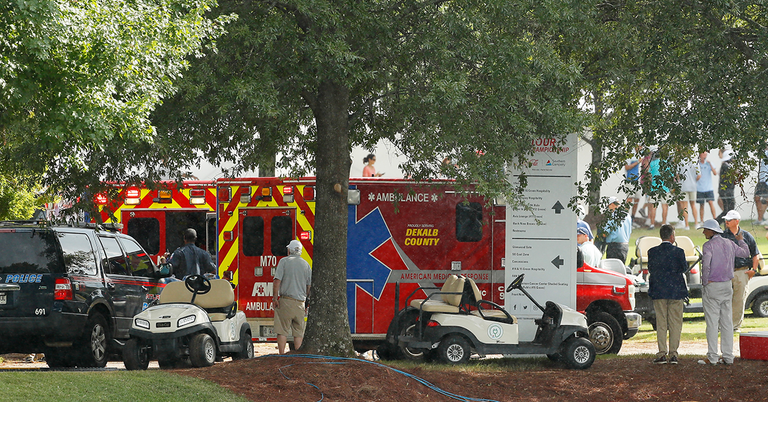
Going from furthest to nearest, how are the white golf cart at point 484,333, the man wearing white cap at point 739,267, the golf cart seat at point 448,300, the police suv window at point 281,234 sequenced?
the man wearing white cap at point 739,267 → the police suv window at point 281,234 → the golf cart seat at point 448,300 → the white golf cart at point 484,333


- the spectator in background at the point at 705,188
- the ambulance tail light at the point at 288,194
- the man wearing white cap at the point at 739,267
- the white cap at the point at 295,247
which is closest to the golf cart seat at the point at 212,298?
the white cap at the point at 295,247

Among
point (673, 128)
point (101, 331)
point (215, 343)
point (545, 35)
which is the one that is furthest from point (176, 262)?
point (673, 128)

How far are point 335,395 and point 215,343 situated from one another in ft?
8.76

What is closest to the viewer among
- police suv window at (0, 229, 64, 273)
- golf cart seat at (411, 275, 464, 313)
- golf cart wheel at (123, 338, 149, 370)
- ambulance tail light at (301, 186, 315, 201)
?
golf cart wheel at (123, 338, 149, 370)

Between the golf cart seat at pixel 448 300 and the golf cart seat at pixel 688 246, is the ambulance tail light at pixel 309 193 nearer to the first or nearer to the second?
the golf cart seat at pixel 448 300

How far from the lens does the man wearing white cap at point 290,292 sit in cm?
1274

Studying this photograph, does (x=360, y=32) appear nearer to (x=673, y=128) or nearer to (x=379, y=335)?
(x=673, y=128)

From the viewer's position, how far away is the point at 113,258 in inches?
503

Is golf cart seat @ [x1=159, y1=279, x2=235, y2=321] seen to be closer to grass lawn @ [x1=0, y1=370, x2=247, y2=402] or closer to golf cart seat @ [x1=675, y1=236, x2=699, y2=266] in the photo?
grass lawn @ [x1=0, y1=370, x2=247, y2=402]

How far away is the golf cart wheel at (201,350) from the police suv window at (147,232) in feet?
15.6

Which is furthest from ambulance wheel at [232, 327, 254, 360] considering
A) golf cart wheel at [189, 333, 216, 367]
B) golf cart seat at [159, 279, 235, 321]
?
golf cart wheel at [189, 333, 216, 367]

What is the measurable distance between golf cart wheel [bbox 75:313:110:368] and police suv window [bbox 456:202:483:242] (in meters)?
5.14

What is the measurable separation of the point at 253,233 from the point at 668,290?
6055mm

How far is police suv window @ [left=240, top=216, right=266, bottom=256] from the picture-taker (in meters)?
13.8
